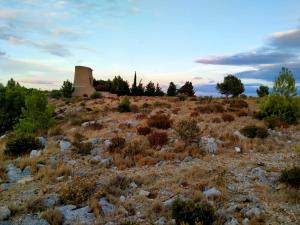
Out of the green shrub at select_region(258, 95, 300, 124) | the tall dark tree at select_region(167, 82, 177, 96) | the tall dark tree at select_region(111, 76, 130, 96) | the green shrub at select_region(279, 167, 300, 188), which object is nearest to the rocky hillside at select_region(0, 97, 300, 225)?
the green shrub at select_region(279, 167, 300, 188)

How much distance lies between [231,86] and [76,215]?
48.9 metres

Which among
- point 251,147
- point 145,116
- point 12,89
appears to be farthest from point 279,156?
point 12,89

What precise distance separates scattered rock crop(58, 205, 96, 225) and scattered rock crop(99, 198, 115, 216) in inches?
13.2

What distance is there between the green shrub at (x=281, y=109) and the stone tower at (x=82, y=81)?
42.9m

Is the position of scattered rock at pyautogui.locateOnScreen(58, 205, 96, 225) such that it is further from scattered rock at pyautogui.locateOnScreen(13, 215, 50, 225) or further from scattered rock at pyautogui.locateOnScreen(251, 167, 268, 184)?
scattered rock at pyautogui.locateOnScreen(251, 167, 268, 184)

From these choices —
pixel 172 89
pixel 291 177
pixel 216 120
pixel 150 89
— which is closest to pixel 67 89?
pixel 150 89

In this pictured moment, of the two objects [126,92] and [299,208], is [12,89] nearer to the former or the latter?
[299,208]

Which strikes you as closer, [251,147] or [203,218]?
[203,218]

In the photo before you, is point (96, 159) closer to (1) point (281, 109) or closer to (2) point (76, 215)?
(2) point (76, 215)

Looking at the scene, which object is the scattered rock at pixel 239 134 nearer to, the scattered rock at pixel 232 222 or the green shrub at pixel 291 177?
the green shrub at pixel 291 177

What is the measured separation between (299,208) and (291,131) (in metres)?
9.31

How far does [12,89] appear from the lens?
2836cm

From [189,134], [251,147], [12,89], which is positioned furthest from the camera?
[12,89]

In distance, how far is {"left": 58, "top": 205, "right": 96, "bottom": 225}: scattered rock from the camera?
7908mm
